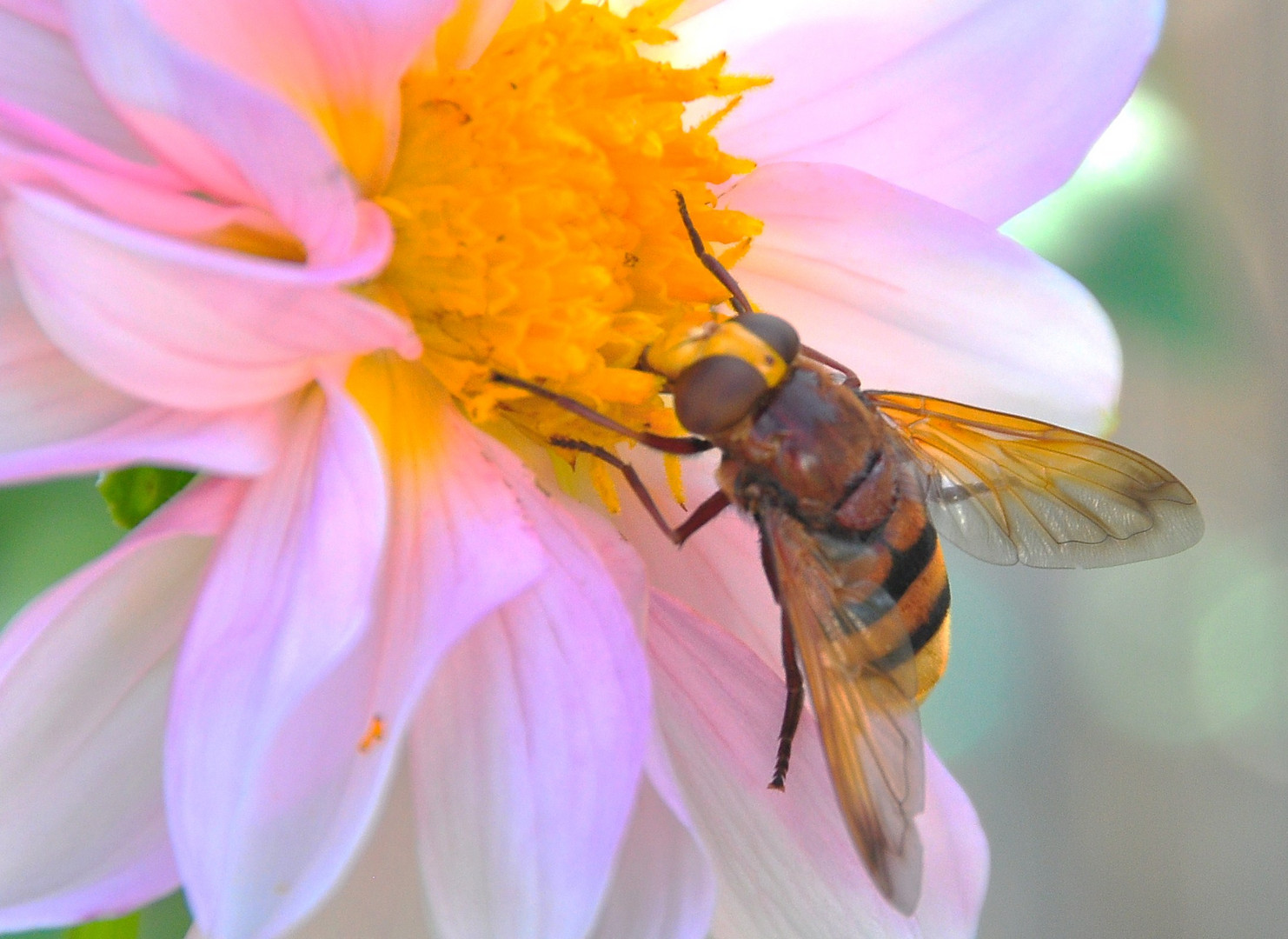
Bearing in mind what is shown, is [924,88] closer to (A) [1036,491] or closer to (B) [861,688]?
(A) [1036,491]

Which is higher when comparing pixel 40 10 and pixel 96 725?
pixel 40 10

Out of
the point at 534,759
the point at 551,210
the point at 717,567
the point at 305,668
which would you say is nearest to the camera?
the point at 305,668

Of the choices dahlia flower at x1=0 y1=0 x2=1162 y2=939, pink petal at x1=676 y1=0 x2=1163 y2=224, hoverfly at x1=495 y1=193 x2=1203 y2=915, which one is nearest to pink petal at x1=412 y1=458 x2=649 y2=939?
dahlia flower at x1=0 y1=0 x2=1162 y2=939

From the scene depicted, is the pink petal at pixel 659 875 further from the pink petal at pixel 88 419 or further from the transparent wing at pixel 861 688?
the pink petal at pixel 88 419

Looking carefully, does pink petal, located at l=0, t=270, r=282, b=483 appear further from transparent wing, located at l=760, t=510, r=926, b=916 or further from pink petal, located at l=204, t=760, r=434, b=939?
transparent wing, located at l=760, t=510, r=926, b=916

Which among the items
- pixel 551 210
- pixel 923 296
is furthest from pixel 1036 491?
pixel 551 210

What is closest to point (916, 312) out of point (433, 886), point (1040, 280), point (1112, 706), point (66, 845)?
point (1040, 280)

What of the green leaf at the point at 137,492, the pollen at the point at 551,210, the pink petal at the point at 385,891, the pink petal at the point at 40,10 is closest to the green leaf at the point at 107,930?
the pink petal at the point at 385,891

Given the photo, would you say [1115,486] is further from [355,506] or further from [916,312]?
[355,506]
